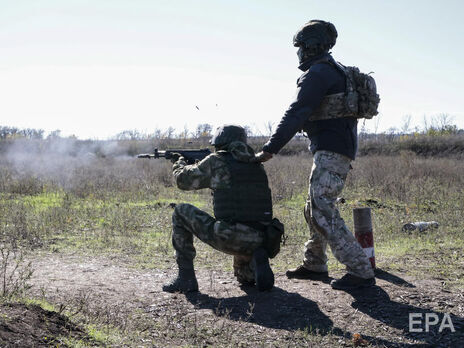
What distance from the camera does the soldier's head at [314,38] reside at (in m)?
4.45

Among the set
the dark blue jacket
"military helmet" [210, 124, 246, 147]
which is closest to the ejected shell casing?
the dark blue jacket

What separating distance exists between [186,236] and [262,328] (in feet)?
4.39

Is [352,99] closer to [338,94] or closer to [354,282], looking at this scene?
[338,94]

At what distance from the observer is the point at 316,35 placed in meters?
4.45

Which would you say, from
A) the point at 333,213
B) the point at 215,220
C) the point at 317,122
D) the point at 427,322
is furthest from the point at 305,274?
the point at 317,122

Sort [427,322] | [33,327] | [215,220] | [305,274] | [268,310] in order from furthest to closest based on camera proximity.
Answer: [305,274] < [215,220] < [268,310] < [427,322] < [33,327]

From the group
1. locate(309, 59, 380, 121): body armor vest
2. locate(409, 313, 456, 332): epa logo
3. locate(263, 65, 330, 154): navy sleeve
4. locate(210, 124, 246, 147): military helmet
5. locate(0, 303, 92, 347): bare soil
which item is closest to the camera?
locate(0, 303, 92, 347): bare soil

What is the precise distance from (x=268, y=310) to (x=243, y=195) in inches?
41.7

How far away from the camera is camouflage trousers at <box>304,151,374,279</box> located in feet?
14.1

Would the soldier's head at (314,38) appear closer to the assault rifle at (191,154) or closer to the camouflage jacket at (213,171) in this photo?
the camouflage jacket at (213,171)

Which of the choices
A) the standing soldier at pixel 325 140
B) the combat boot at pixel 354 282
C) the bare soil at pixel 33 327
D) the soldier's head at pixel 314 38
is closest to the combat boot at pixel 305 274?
the standing soldier at pixel 325 140

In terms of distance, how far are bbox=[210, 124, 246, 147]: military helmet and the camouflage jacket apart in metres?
0.07

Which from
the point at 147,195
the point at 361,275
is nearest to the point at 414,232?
the point at 361,275

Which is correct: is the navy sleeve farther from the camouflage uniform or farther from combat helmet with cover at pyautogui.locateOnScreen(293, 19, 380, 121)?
the camouflage uniform
